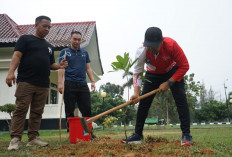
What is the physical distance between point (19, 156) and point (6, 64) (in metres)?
9.04

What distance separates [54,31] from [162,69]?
37.0ft

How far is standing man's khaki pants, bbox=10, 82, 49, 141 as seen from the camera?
3282 millimetres

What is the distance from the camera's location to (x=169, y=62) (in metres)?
3.28

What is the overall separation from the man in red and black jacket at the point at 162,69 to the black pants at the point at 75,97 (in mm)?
1208

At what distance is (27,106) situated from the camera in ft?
11.2

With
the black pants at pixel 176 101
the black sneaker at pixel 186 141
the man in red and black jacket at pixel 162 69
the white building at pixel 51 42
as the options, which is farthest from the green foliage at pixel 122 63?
the white building at pixel 51 42

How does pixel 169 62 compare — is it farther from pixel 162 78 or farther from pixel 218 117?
pixel 218 117

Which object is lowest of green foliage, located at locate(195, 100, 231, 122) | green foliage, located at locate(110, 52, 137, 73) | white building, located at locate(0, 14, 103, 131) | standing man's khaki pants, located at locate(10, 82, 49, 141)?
green foliage, located at locate(195, 100, 231, 122)

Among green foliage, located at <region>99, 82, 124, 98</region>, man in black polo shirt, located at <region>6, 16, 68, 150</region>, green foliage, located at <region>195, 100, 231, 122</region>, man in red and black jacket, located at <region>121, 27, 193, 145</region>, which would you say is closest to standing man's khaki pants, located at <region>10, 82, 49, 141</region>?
man in black polo shirt, located at <region>6, 16, 68, 150</region>

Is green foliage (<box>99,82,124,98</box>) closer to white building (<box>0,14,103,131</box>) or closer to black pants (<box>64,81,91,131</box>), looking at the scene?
white building (<box>0,14,103,131</box>)

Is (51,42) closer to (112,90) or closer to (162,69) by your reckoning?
(162,69)

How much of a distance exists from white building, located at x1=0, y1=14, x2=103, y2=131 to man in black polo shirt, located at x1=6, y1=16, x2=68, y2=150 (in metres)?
6.70

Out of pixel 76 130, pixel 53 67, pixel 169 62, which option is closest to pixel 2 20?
pixel 53 67

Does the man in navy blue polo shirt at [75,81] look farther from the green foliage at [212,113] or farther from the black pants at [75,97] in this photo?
the green foliage at [212,113]
